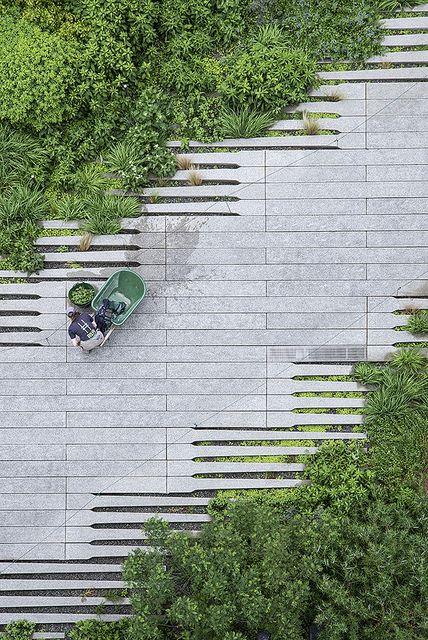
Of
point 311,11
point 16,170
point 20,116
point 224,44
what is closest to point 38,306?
point 16,170

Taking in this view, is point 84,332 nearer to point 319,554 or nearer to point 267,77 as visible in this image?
point 319,554

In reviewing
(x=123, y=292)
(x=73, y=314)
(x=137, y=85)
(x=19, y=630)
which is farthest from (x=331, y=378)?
(x=19, y=630)

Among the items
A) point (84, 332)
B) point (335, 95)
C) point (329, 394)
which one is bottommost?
point (329, 394)

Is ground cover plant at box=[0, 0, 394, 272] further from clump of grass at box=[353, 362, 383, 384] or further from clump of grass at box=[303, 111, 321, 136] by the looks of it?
clump of grass at box=[353, 362, 383, 384]

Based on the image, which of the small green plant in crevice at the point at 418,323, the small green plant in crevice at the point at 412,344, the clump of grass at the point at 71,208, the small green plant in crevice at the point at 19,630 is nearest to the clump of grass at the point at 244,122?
the clump of grass at the point at 71,208

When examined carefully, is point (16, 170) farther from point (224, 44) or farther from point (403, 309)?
point (403, 309)

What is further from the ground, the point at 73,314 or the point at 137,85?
the point at 137,85

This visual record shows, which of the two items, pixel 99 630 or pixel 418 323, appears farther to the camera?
pixel 418 323
